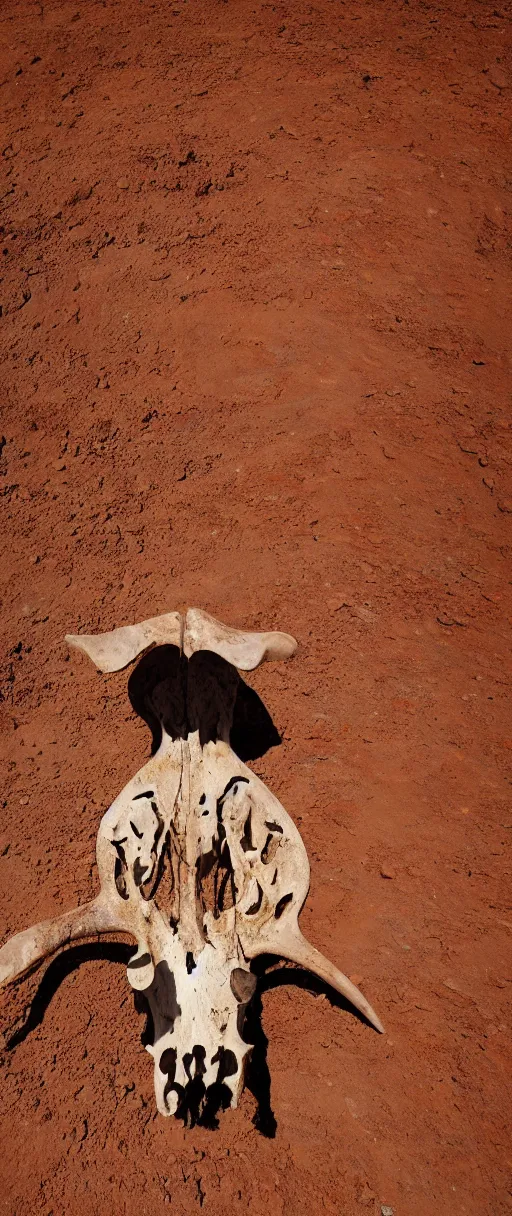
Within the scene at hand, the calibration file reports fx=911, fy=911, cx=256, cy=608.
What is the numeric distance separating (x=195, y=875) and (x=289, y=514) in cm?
215

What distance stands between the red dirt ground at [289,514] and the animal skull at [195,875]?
55 centimetres

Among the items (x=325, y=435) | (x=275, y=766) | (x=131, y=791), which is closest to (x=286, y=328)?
(x=325, y=435)

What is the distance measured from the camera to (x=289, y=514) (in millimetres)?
4918

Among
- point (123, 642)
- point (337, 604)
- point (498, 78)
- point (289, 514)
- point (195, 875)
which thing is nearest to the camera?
point (195, 875)

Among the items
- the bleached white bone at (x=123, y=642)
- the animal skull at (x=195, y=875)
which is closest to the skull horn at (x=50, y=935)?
the animal skull at (x=195, y=875)

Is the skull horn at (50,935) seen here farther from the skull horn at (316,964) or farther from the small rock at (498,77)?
the small rock at (498,77)

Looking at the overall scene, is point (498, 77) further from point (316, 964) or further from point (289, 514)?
point (316, 964)

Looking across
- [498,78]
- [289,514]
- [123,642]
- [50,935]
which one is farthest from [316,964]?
[498,78]

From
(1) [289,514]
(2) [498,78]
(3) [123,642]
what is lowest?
(1) [289,514]

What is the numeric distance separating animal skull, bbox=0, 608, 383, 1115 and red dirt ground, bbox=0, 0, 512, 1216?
548 mm

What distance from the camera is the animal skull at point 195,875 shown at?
10.8ft

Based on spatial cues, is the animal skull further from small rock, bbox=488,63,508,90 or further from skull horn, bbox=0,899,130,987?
small rock, bbox=488,63,508,90

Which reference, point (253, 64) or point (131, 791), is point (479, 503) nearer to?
point (131, 791)

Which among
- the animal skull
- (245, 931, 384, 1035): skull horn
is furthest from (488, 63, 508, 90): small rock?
(245, 931, 384, 1035): skull horn
